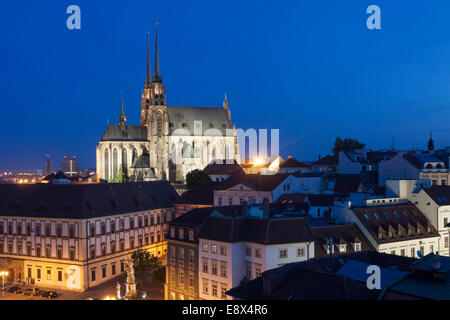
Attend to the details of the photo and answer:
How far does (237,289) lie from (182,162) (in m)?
127

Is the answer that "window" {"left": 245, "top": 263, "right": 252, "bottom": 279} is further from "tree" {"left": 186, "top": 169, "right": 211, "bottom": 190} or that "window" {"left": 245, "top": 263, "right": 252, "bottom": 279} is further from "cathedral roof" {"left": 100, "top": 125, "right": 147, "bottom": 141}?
"cathedral roof" {"left": 100, "top": 125, "right": 147, "bottom": 141}

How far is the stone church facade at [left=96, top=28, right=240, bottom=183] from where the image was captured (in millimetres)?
162125

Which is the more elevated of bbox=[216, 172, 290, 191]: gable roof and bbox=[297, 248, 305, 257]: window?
bbox=[216, 172, 290, 191]: gable roof

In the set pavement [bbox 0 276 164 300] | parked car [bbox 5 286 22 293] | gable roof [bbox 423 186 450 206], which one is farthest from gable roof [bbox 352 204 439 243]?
parked car [bbox 5 286 22 293]

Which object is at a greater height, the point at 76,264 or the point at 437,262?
the point at 437,262

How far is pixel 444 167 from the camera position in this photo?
287ft

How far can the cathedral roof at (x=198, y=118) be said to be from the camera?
16888 centimetres

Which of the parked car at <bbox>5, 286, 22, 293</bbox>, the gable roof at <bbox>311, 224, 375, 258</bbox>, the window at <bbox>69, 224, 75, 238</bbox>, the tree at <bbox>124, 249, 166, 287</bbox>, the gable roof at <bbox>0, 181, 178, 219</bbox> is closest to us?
the gable roof at <bbox>311, 224, 375, 258</bbox>

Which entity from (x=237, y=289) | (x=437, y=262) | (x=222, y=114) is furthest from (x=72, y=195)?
(x=222, y=114)

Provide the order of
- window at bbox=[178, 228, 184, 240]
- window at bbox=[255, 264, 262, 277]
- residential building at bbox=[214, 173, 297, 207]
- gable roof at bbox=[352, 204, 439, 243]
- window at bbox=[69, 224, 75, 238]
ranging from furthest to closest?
1. residential building at bbox=[214, 173, 297, 207]
2. window at bbox=[69, 224, 75, 238]
3. gable roof at bbox=[352, 204, 439, 243]
4. window at bbox=[178, 228, 184, 240]
5. window at bbox=[255, 264, 262, 277]

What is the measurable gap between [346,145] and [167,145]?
186ft

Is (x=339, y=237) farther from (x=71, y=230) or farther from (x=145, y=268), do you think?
(x=71, y=230)

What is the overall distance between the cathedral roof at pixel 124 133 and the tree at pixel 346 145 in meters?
64.3

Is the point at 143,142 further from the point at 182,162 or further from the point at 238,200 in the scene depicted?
the point at 238,200
